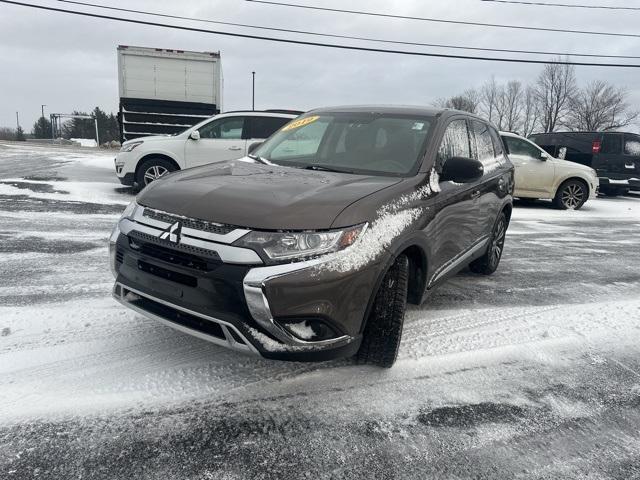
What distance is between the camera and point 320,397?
284 cm

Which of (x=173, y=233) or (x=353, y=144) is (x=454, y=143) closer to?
(x=353, y=144)

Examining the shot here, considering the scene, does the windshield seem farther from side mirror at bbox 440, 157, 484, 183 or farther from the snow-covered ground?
the snow-covered ground

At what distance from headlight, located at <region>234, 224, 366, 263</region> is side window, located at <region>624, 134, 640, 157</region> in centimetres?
1547

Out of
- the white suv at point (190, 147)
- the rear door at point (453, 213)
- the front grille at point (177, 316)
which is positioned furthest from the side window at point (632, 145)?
the front grille at point (177, 316)

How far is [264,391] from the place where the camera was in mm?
2859

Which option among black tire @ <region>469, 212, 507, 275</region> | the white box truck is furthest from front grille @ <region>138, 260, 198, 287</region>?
the white box truck

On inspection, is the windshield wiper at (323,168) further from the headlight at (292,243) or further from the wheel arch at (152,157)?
the wheel arch at (152,157)

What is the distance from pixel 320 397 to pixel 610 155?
1519 centimetres

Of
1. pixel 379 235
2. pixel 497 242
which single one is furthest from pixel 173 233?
pixel 497 242

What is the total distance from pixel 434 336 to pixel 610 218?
9.64 metres

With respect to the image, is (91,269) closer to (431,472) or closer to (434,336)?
(434,336)

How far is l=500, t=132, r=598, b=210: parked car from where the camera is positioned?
11.8m

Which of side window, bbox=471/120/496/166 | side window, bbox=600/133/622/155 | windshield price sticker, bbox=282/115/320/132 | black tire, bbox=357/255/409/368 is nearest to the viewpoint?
black tire, bbox=357/255/409/368

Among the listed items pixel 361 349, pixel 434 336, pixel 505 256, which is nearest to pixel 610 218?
pixel 505 256
